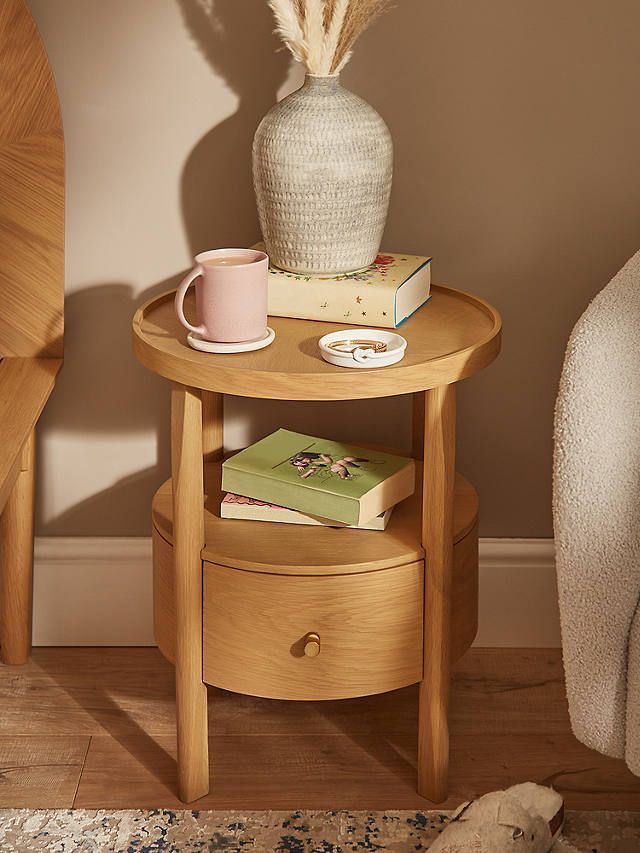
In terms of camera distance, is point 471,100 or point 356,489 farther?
point 471,100

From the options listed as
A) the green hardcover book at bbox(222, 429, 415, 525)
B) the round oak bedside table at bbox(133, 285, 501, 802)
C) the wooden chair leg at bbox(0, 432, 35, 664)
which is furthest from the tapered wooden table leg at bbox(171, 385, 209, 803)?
the wooden chair leg at bbox(0, 432, 35, 664)

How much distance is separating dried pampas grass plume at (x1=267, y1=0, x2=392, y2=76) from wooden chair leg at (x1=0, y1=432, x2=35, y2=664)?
0.65m

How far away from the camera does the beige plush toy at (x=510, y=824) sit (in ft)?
3.92

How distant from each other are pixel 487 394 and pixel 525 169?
0.33 m

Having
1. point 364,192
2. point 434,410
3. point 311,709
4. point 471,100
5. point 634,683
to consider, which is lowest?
point 311,709

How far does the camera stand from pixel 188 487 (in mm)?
1268

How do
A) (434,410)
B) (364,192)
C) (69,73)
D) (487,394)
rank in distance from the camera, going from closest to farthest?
(434,410)
(364,192)
(69,73)
(487,394)

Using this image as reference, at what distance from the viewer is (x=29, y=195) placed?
4.96 feet

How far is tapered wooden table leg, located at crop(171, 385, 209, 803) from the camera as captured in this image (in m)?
1.25

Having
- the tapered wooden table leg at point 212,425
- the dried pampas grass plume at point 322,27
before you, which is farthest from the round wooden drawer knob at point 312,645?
the dried pampas grass plume at point 322,27

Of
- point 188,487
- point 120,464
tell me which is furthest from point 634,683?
point 120,464

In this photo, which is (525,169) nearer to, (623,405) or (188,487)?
(623,405)

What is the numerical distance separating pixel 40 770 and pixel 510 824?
62 cm

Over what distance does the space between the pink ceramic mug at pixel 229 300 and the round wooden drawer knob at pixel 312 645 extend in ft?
1.17
